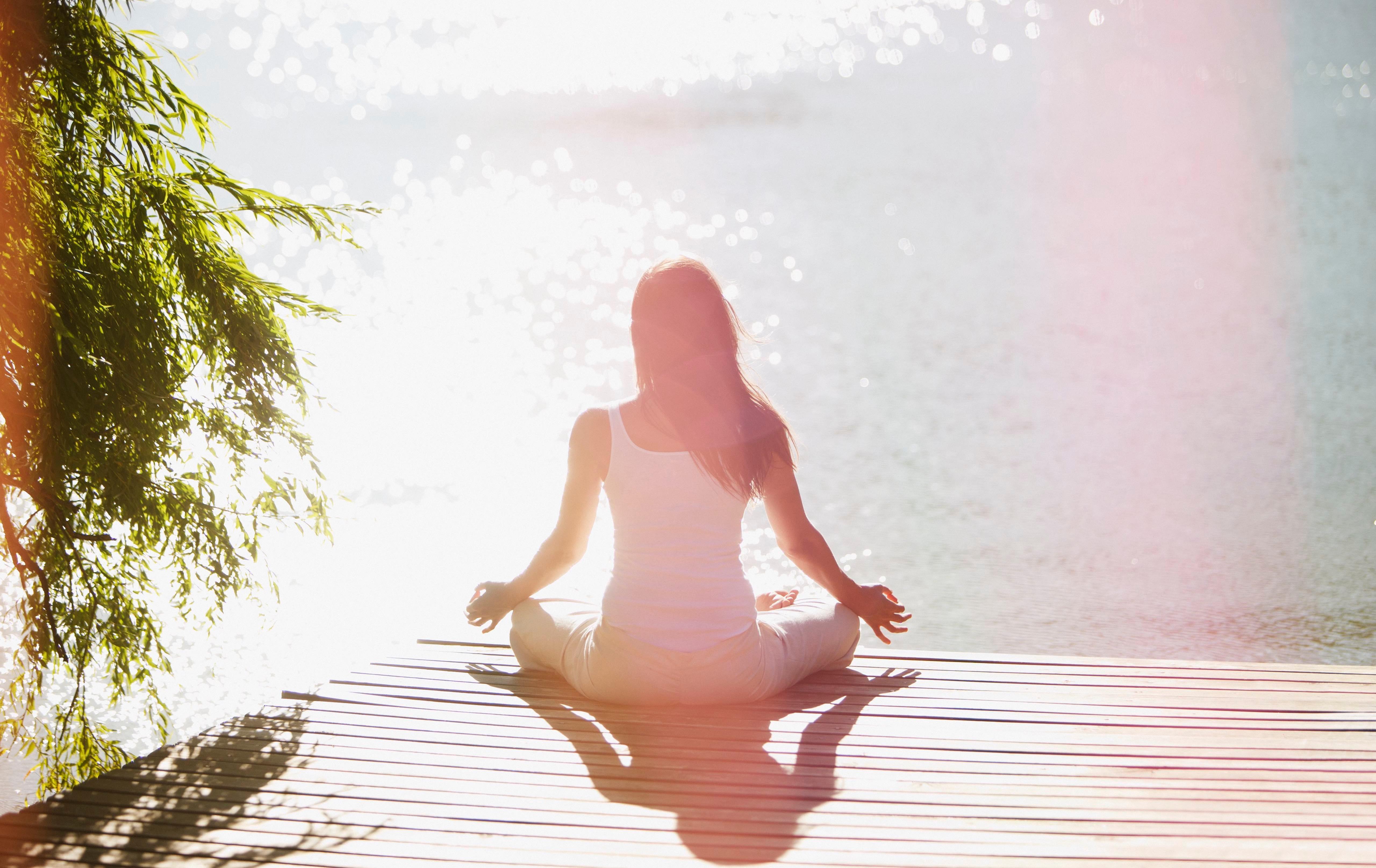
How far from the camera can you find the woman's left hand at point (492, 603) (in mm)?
2955

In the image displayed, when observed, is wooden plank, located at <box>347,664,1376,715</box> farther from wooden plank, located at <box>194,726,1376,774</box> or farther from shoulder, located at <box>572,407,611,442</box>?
shoulder, located at <box>572,407,611,442</box>

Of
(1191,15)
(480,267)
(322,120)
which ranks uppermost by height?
(1191,15)

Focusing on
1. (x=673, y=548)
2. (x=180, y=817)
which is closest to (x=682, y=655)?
(x=673, y=548)

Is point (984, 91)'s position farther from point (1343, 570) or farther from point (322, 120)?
point (1343, 570)

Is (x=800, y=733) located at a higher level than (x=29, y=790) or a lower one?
higher

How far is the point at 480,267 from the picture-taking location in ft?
43.0

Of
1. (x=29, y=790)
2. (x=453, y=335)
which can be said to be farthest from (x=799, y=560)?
(x=453, y=335)

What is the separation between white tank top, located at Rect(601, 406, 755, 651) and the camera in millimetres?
2670

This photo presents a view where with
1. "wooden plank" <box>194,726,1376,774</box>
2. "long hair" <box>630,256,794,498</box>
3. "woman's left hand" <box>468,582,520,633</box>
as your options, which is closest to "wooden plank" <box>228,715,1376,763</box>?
"wooden plank" <box>194,726,1376,774</box>

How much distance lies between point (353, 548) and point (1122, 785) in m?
4.89

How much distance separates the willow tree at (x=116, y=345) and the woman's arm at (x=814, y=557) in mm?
1417

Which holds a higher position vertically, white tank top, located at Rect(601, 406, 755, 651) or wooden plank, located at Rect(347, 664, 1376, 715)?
white tank top, located at Rect(601, 406, 755, 651)

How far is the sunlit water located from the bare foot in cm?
114

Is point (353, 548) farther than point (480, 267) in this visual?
No
